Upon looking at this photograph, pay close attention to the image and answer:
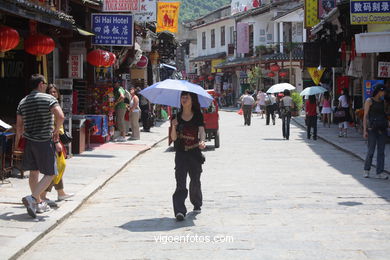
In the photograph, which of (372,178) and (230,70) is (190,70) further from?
(372,178)

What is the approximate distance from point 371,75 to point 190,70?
5677cm

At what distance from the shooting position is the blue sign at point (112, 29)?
19062 mm

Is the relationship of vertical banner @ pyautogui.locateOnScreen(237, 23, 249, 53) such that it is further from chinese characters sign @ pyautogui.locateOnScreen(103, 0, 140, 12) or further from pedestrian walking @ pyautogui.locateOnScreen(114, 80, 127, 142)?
chinese characters sign @ pyautogui.locateOnScreen(103, 0, 140, 12)

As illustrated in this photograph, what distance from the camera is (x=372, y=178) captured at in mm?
12766

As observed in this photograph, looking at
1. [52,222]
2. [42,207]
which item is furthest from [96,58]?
[52,222]

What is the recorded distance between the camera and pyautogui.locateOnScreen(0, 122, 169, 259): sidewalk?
7477mm

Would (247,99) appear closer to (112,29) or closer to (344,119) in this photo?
(344,119)

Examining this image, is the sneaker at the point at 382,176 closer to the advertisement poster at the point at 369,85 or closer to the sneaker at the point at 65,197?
the sneaker at the point at 65,197

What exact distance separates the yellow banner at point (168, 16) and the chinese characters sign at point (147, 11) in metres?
8.80

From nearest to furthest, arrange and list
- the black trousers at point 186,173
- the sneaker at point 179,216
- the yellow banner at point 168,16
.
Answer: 1. the sneaker at point 179,216
2. the black trousers at point 186,173
3. the yellow banner at point 168,16

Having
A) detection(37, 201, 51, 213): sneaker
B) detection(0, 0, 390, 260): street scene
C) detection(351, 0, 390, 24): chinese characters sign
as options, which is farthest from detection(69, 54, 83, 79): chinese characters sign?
detection(37, 201, 51, 213): sneaker

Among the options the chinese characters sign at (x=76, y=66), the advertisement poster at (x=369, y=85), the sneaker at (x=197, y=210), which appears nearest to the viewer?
the sneaker at (x=197, y=210)

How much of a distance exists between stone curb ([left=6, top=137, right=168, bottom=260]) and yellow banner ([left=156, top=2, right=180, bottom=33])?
778 inches

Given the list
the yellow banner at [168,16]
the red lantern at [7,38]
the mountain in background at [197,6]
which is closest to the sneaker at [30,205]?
the red lantern at [7,38]
